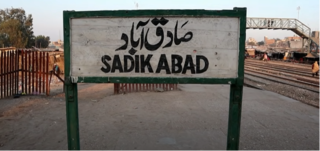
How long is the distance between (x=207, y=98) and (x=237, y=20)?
24.0 feet

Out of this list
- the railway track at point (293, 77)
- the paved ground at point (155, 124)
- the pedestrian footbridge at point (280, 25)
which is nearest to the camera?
the paved ground at point (155, 124)

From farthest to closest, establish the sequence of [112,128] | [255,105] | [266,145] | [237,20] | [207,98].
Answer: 1. [207,98]
2. [255,105]
3. [112,128]
4. [266,145]
5. [237,20]

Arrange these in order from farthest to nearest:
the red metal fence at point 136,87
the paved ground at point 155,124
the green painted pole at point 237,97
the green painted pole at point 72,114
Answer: the red metal fence at point 136,87 < the paved ground at point 155,124 < the green painted pole at point 72,114 < the green painted pole at point 237,97

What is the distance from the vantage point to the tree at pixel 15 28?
51.2m

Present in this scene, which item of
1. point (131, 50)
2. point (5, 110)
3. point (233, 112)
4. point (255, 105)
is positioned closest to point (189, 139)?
point (233, 112)

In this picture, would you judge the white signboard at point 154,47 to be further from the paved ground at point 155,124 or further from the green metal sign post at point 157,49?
the paved ground at point 155,124

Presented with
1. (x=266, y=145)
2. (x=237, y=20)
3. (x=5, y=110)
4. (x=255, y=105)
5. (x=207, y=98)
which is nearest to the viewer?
(x=237, y=20)

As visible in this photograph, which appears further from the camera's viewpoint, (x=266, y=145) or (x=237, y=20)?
(x=266, y=145)

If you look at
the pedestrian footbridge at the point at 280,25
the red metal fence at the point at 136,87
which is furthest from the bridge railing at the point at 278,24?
the red metal fence at the point at 136,87

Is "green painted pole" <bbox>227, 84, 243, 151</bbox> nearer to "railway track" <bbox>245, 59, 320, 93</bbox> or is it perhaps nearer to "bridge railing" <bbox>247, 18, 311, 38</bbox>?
"railway track" <bbox>245, 59, 320, 93</bbox>

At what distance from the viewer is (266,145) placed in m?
4.89

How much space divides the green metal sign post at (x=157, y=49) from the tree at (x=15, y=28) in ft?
183

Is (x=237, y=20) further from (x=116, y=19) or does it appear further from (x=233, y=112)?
(x=116, y=19)

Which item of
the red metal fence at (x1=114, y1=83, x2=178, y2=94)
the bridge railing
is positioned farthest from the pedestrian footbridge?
the red metal fence at (x1=114, y1=83, x2=178, y2=94)
